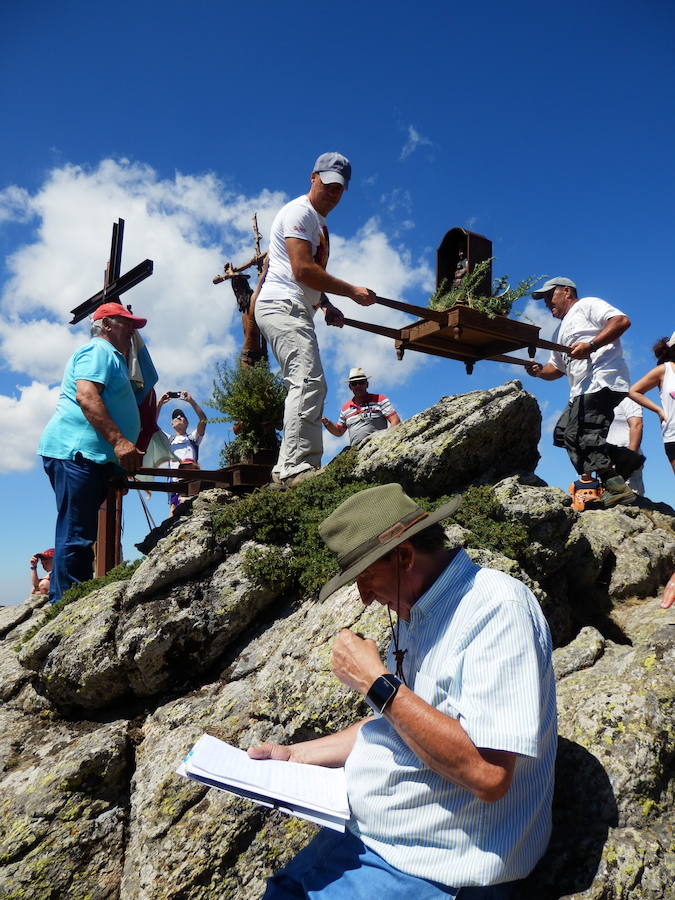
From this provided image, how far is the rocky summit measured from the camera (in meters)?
3.11

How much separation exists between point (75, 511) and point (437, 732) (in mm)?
5001

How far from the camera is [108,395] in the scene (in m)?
6.34

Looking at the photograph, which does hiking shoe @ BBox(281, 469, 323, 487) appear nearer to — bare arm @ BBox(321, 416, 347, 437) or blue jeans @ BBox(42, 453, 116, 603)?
blue jeans @ BBox(42, 453, 116, 603)

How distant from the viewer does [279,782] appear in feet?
9.07

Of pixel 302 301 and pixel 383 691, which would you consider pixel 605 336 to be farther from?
pixel 383 691

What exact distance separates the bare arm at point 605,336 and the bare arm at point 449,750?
6.21 metres

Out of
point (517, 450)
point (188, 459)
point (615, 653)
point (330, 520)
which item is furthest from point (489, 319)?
point (188, 459)

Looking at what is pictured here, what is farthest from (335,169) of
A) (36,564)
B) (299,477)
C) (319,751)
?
(36,564)

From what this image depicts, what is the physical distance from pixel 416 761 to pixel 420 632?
0.52m

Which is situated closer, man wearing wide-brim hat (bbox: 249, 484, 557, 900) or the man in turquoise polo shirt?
man wearing wide-brim hat (bbox: 249, 484, 557, 900)

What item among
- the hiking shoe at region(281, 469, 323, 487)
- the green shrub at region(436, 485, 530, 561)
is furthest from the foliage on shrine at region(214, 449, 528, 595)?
the hiking shoe at region(281, 469, 323, 487)

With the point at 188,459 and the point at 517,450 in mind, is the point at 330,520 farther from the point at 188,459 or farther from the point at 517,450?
the point at 188,459

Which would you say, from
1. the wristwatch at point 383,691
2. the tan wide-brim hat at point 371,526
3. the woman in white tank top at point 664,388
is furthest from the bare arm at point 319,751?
the woman in white tank top at point 664,388

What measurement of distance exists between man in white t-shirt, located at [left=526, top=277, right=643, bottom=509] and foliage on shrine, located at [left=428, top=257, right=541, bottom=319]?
517 mm
